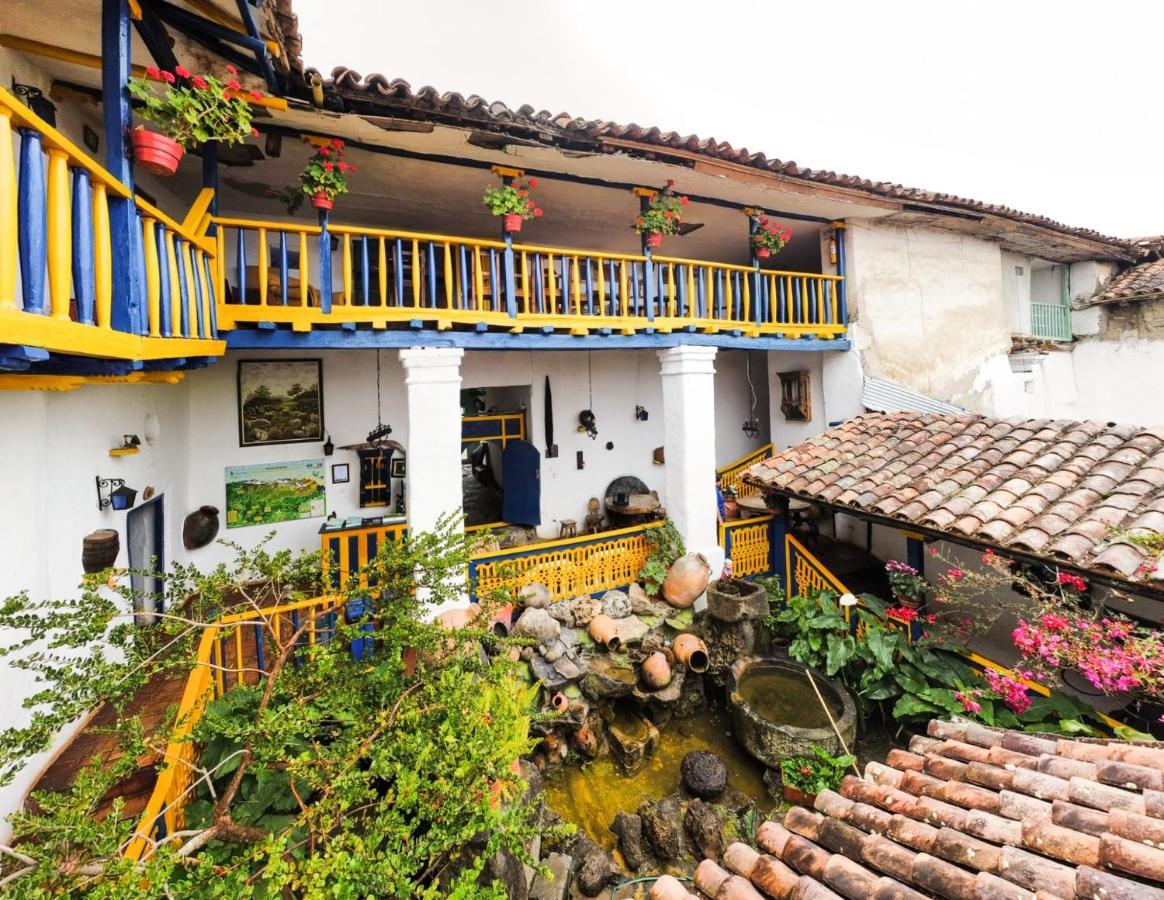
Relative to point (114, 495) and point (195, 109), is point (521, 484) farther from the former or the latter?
point (195, 109)

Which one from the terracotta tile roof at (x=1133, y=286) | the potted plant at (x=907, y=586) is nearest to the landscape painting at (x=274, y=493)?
the potted plant at (x=907, y=586)

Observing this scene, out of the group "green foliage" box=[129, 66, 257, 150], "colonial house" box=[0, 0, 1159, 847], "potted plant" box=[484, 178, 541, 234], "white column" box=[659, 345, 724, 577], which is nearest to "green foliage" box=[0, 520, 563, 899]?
"colonial house" box=[0, 0, 1159, 847]

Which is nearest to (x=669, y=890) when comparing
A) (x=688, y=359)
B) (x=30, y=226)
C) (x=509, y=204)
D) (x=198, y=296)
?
(x=30, y=226)

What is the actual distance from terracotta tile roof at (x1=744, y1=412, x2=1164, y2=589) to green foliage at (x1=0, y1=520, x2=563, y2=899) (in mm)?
4807

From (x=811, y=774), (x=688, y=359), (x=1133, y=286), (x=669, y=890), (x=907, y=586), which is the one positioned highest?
(x=1133, y=286)

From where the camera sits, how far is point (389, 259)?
8.51 metres

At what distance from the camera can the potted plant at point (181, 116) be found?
3.24 m

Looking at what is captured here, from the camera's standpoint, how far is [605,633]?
678 cm

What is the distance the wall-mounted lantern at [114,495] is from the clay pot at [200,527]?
2.12 meters

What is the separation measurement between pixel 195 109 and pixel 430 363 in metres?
3.20

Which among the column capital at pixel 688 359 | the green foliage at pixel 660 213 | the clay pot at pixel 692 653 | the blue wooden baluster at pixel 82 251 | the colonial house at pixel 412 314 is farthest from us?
the column capital at pixel 688 359

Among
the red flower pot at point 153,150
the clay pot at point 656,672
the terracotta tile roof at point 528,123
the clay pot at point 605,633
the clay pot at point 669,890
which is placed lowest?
the clay pot at point 656,672

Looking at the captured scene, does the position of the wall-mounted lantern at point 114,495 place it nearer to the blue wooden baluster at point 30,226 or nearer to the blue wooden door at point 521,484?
the blue wooden baluster at point 30,226

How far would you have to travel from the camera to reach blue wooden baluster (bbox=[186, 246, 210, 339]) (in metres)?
4.30
